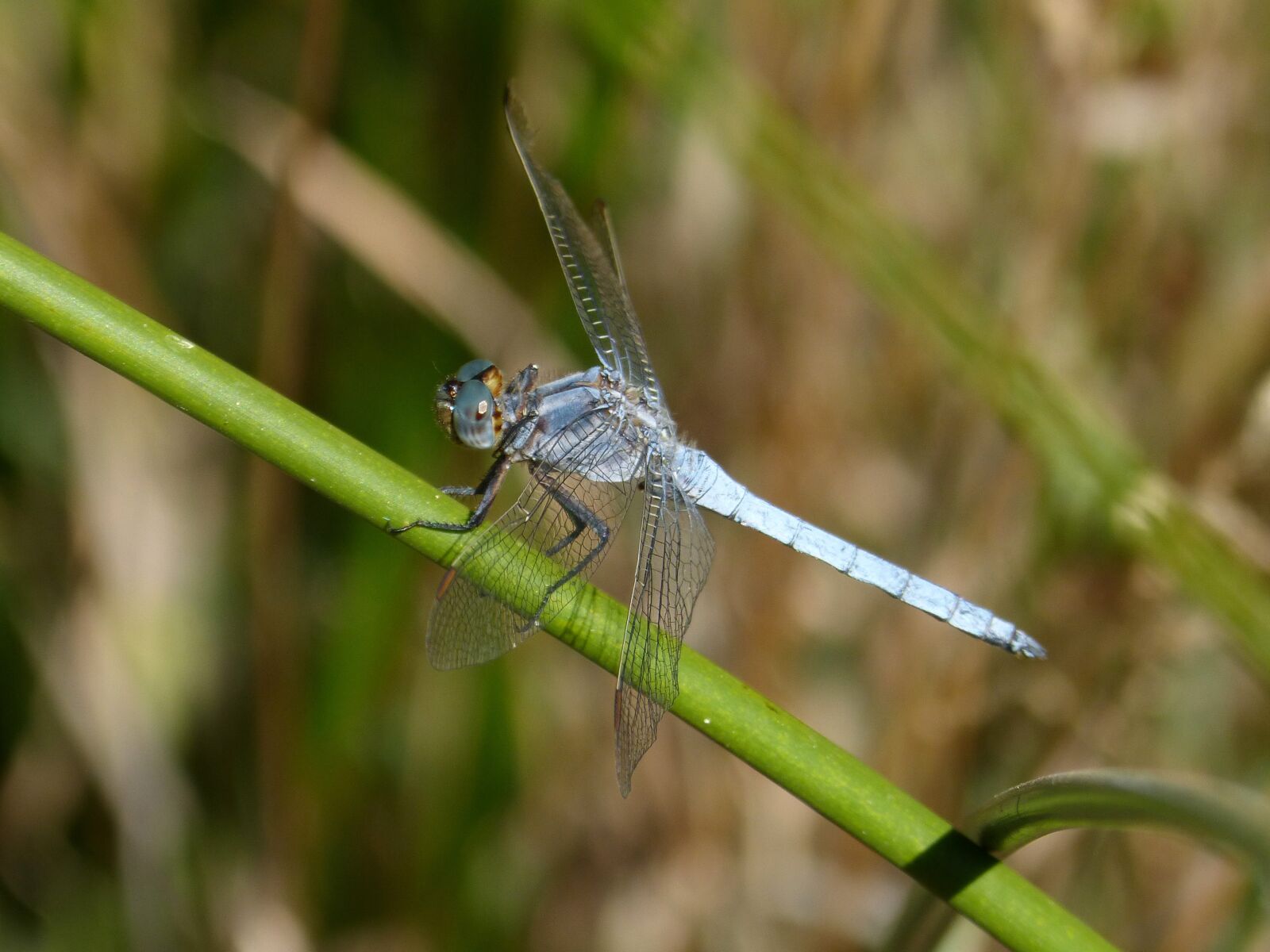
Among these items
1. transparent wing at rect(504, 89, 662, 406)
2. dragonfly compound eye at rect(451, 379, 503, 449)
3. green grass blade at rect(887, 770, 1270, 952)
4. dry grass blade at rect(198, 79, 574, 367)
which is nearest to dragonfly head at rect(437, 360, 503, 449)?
dragonfly compound eye at rect(451, 379, 503, 449)

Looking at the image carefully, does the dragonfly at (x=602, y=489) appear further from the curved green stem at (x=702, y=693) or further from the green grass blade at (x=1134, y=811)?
the green grass blade at (x=1134, y=811)

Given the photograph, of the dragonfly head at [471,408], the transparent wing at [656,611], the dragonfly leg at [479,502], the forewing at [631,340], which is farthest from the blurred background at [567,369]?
the transparent wing at [656,611]

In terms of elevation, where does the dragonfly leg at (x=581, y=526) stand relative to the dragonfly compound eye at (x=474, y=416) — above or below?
below

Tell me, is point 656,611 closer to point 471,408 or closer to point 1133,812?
point 471,408

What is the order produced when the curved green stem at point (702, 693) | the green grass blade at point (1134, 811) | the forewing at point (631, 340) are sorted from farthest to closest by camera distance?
the forewing at point (631, 340) < the curved green stem at point (702, 693) < the green grass blade at point (1134, 811)

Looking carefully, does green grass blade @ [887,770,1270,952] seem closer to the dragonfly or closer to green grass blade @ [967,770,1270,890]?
green grass blade @ [967,770,1270,890]

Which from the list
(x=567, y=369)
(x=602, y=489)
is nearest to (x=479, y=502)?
→ (x=602, y=489)

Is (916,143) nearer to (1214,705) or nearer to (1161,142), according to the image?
(1161,142)

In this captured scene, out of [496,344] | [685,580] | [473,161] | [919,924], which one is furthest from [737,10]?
[919,924]
